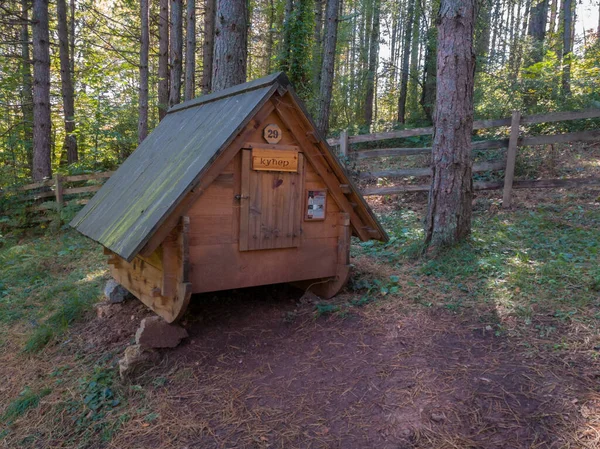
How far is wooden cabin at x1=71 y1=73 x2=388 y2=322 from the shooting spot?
11.5ft

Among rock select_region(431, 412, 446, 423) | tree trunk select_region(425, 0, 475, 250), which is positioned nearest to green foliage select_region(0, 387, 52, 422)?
rock select_region(431, 412, 446, 423)

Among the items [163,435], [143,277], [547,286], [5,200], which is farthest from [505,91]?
[5,200]

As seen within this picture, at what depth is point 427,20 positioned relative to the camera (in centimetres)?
1738

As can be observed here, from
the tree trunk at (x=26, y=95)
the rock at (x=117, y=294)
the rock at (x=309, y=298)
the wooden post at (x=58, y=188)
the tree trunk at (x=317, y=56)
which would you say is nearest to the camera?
the rock at (x=309, y=298)

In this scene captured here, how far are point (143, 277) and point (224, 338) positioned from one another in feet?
3.69

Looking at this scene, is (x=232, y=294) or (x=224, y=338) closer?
(x=224, y=338)

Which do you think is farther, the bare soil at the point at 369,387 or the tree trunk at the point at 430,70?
the tree trunk at the point at 430,70

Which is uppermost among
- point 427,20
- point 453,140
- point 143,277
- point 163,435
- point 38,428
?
point 427,20

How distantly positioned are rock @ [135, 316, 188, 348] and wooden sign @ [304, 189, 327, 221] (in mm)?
1646

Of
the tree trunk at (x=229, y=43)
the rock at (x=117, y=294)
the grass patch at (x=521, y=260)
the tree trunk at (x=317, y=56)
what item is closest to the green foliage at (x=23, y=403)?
the rock at (x=117, y=294)

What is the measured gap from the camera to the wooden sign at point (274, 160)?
3803 mm

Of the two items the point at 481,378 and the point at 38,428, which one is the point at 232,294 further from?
the point at 481,378

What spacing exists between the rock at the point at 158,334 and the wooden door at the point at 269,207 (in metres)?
0.99

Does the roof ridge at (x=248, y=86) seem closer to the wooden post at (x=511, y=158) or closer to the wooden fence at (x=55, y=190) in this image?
the wooden post at (x=511, y=158)
